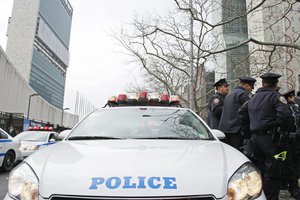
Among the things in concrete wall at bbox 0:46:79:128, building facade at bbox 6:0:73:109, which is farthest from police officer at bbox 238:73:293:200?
building facade at bbox 6:0:73:109

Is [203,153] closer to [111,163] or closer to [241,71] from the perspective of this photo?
[111,163]

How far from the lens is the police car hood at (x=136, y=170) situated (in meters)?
1.74

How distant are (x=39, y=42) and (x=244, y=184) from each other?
10276cm

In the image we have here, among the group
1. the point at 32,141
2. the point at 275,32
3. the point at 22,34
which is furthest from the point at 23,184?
the point at 22,34

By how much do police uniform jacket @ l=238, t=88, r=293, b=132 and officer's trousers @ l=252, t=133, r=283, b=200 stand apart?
5.2 inches

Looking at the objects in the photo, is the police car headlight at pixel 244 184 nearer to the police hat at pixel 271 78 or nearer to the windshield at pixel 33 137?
the police hat at pixel 271 78

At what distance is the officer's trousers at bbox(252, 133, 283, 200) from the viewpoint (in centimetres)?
370

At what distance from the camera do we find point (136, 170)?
6.12ft

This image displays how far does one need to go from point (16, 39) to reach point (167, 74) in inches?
3257

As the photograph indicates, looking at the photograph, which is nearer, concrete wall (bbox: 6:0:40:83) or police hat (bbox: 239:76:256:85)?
police hat (bbox: 239:76:256:85)

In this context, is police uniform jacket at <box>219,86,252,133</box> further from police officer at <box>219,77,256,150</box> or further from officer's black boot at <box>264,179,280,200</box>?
officer's black boot at <box>264,179,280,200</box>

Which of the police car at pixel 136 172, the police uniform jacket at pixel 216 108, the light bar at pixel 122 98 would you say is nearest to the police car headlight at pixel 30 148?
the light bar at pixel 122 98

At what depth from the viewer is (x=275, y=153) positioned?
3.77 meters

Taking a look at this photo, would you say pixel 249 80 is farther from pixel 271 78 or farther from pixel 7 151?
pixel 7 151
